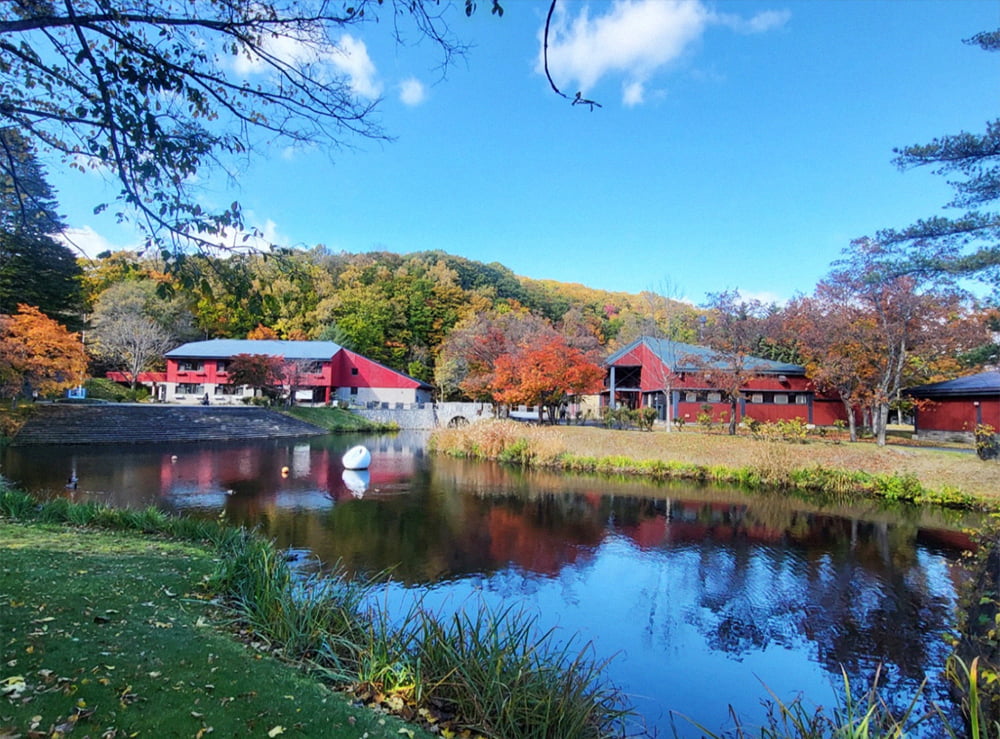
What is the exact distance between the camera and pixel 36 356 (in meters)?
21.2

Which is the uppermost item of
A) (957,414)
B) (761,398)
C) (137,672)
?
(761,398)

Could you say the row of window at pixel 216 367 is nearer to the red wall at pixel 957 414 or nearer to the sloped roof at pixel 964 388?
the sloped roof at pixel 964 388

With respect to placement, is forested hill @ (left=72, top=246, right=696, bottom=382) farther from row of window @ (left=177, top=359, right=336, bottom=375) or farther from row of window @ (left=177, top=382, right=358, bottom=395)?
row of window @ (left=177, top=382, right=358, bottom=395)

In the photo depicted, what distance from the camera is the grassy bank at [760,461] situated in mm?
13641

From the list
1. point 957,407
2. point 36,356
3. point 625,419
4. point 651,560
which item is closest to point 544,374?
point 625,419

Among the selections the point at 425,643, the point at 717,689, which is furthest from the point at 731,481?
the point at 425,643

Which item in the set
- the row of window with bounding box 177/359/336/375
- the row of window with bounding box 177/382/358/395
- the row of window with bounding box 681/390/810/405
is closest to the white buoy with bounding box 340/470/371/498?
the row of window with bounding box 681/390/810/405

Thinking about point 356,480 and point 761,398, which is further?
point 761,398

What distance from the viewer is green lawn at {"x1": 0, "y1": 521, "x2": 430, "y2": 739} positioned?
2496mm

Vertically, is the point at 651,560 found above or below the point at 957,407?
below

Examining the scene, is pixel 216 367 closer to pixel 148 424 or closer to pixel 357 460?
pixel 148 424

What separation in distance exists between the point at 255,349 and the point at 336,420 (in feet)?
33.3

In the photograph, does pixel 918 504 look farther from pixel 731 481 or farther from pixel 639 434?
pixel 639 434

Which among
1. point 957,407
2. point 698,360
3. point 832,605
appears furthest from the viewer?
point 698,360
